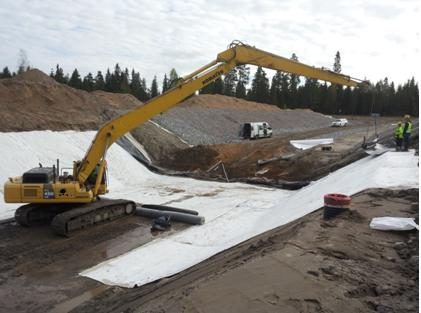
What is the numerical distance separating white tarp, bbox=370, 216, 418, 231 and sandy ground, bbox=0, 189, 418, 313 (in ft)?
0.46

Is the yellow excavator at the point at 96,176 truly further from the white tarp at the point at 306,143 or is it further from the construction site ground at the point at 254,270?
the white tarp at the point at 306,143

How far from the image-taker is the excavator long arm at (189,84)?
43.8 feet

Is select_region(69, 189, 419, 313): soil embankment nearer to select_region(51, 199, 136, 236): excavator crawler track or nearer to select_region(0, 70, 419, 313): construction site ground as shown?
select_region(0, 70, 419, 313): construction site ground

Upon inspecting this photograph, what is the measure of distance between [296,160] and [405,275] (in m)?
17.2

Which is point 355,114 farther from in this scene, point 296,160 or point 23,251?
point 23,251

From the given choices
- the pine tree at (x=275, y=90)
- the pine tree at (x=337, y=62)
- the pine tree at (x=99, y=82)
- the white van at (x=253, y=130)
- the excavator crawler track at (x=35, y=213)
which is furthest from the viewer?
the pine tree at (x=337, y=62)

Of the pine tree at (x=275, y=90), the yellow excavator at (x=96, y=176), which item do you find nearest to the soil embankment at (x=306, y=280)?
the yellow excavator at (x=96, y=176)

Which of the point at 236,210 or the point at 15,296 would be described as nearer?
the point at 15,296

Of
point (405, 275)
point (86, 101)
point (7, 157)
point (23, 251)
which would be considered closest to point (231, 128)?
point (86, 101)

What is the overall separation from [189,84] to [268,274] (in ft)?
30.1

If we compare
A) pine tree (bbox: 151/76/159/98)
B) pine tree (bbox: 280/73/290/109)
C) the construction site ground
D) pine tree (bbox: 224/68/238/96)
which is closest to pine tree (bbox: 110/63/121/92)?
pine tree (bbox: 151/76/159/98)

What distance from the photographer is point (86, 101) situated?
104 ft

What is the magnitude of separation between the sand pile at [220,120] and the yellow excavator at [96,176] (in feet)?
59.3

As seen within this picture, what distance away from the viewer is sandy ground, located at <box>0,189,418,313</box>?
207 inches
